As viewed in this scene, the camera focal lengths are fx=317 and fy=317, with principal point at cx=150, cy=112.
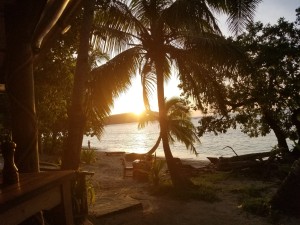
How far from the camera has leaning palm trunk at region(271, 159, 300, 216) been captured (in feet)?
27.6

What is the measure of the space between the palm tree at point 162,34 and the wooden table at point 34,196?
6.88 m

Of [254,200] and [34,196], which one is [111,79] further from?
[34,196]

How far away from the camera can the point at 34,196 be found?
2.29m

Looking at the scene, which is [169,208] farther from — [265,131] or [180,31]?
[265,131]

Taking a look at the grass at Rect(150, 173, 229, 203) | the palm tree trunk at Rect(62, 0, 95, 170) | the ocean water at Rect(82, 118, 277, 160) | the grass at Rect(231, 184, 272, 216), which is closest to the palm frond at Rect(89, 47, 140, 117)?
the palm tree trunk at Rect(62, 0, 95, 170)

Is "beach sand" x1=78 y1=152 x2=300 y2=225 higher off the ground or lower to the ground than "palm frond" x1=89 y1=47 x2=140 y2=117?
lower

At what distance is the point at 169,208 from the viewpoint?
30.3 feet

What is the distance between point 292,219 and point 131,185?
22.0 feet

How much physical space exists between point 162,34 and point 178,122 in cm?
1117

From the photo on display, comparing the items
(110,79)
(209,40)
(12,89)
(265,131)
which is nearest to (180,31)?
(209,40)

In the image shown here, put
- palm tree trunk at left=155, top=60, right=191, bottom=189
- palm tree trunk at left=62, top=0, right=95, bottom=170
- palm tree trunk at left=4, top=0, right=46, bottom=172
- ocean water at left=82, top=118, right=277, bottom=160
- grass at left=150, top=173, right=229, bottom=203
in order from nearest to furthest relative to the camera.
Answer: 1. palm tree trunk at left=4, top=0, right=46, bottom=172
2. palm tree trunk at left=62, top=0, right=95, bottom=170
3. grass at left=150, top=173, right=229, bottom=203
4. palm tree trunk at left=155, top=60, right=191, bottom=189
5. ocean water at left=82, top=118, right=277, bottom=160

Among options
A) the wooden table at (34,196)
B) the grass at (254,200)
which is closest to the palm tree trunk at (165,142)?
the grass at (254,200)

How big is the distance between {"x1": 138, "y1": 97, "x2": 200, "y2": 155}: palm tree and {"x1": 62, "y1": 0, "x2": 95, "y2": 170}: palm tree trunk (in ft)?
45.2

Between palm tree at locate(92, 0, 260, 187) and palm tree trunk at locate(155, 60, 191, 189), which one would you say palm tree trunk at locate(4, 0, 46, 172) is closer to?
palm tree at locate(92, 0, 260, 187)
